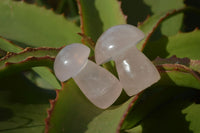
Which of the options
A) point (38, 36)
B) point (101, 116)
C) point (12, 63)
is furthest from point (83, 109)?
point (38, 36)

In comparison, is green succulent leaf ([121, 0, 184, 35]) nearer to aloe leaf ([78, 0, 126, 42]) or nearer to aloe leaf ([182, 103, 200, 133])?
aloe leaf ([78, 0, 126, 42])

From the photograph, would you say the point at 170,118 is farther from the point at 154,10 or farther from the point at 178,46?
the point at 154,10

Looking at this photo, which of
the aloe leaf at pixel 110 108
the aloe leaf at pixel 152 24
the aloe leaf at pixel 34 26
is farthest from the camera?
the aloe leaf at pixel 34 26

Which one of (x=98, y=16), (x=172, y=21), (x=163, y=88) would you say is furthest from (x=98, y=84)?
(x=172, y=21)

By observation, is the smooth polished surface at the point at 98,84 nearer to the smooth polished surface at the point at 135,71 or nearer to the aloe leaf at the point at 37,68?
the smooth polished surface at the point at 135,71

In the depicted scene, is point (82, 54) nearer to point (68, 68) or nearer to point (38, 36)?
point (68, 68)

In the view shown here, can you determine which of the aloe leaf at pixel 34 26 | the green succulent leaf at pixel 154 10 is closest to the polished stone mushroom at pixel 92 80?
the aloe leaf at pixel 34 26
